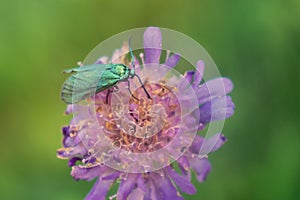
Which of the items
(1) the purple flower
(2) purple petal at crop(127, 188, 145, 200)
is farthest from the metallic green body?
(2) purple petal at crop(127, 188, 145, 200)

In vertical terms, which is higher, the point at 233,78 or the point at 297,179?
the point at 233,78

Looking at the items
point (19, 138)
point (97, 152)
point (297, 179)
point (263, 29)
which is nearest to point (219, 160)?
point (297, 179)

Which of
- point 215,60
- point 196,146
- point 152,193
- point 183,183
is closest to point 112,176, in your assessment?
point 152,193

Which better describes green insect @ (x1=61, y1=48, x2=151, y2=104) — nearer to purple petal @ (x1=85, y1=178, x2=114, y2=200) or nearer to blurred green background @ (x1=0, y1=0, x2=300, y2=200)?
purple petal @ (x1=85, y1=178, x2=114, y2=200)

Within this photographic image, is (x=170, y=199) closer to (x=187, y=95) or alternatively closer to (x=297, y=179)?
(x=187, y=95)

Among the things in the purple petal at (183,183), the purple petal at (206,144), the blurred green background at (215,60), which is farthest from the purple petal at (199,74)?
the blurred green background at (215,60)

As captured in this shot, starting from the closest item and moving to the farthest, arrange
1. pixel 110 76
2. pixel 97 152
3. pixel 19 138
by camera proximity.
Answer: pixel 110 76 < pixel 97 152 < pixel 19 138

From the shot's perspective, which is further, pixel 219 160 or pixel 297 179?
pixel 219 160
